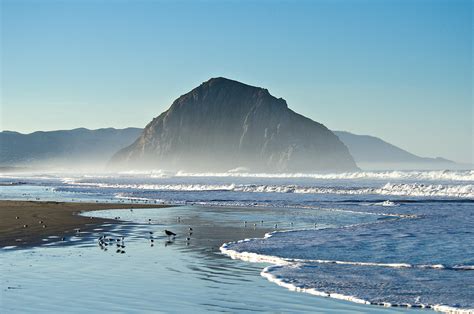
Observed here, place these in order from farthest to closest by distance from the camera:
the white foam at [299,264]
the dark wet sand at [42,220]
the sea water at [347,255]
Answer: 1. the dark wet sand at [42,220]
2. the sea water at [347,255]
3. the white foam at [299,264]

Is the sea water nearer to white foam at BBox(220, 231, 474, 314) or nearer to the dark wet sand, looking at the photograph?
white foam at BBox(220, 231, 474, 314)

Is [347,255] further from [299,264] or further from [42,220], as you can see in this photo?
[42,220]

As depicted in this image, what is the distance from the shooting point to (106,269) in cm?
1723

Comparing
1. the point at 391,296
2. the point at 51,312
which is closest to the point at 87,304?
the point at 51,312

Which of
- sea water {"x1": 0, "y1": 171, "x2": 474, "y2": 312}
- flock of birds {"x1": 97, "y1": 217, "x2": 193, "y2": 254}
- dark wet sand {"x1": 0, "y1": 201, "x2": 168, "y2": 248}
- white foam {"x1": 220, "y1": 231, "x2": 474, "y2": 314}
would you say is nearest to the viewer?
white foam {"x1": 220, "y1": 231, "x2": 474, "y2": 314}

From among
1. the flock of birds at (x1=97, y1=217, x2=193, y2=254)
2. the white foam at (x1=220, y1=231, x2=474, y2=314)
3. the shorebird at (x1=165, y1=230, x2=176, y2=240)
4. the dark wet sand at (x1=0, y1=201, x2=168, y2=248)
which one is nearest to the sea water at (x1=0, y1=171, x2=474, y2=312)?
the white foam at (x1=220, y1=231, x2=474, y2=314)

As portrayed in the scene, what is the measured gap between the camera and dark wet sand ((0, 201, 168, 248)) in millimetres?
25141

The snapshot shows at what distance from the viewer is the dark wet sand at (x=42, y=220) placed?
25.1 m

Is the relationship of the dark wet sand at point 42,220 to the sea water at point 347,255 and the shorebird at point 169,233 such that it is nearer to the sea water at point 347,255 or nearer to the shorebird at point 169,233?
the sea water at point 347,255

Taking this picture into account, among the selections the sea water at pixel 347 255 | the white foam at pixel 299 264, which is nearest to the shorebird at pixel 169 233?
the sea water at pixel 347 255

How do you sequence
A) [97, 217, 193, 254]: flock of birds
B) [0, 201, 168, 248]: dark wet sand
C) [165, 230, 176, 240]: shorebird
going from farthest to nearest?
[0, 201, 168, 248]: dark wet sand, [165, 230, 176, 240]: shorebird, [97, 217, 193, 254]: flock of birds

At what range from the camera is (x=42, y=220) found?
1296 inches

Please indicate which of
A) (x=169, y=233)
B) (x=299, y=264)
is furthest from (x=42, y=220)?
(x=299, y=264)

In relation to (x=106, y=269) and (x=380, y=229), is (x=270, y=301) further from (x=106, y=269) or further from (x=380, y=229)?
(x=380, y=229)
